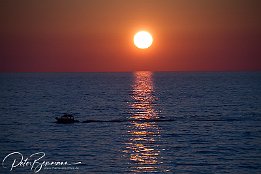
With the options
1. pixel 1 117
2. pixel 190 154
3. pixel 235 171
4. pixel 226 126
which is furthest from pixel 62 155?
pixel 1 117

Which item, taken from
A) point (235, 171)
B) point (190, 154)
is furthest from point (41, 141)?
point (235, 171)

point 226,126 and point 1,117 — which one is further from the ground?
point 1,117

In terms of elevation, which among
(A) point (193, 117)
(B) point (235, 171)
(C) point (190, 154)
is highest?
(A) point (193, 117)

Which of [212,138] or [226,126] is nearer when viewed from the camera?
[212,138]

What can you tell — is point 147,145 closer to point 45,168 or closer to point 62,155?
point 62,155

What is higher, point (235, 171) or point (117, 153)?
point (117, 153)

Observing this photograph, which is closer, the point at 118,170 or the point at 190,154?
the point at 118,170

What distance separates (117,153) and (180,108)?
6450 cm

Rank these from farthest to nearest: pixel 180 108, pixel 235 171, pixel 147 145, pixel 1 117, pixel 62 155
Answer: pixel 180 108
pixel 1 117
pixel 147 145
pixel 62 155
pixel 235 171

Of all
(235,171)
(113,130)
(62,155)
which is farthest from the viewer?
(113,130)

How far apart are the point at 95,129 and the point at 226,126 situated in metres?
22.3

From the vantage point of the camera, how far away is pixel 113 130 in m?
81.1

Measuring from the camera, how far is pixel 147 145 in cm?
6669

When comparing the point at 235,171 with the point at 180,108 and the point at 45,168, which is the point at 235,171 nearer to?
the point at 45,168
